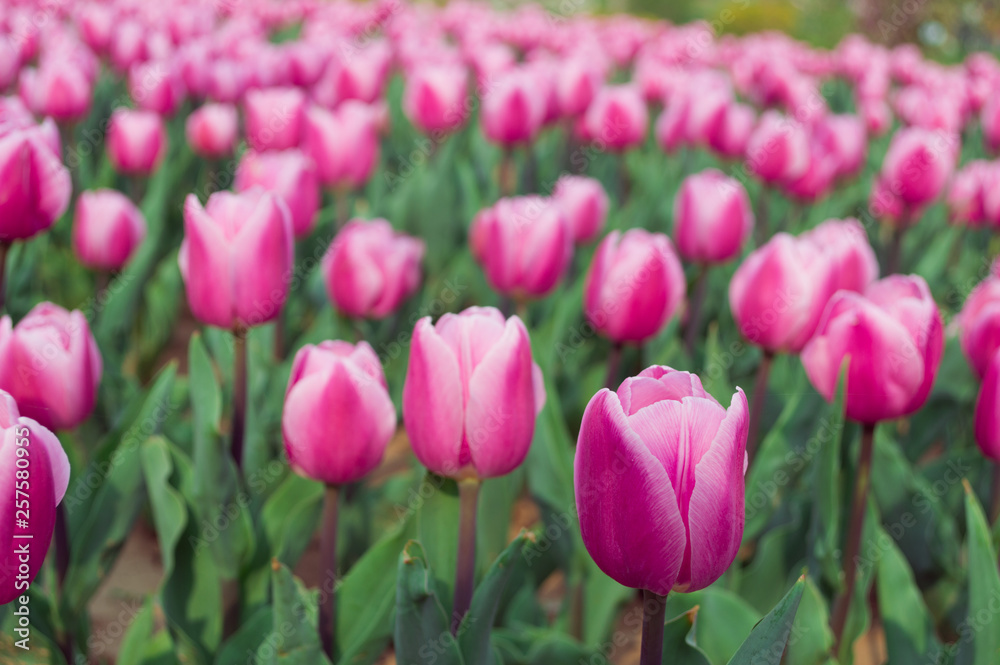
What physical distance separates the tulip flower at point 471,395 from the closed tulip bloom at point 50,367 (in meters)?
0.56

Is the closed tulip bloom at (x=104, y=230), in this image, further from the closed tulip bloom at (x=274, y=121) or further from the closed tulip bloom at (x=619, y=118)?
the closed tulip bloom at (x=619, y=118)

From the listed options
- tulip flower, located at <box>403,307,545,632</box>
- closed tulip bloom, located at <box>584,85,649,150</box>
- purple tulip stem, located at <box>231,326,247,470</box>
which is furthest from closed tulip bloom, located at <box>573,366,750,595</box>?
closed tulip bloom, located at <box>584,85,649,150</box>

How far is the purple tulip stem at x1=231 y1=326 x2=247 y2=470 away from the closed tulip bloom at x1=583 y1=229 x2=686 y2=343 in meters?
0.64

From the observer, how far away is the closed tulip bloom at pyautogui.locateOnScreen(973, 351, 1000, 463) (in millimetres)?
1260

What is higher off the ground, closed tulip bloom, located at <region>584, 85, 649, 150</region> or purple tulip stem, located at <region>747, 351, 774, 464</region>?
purple tulip stem, located at <region>747, 351, 774, 464</region>

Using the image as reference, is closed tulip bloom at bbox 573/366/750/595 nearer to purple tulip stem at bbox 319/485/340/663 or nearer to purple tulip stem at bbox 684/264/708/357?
purple tulip stem at bbox 319/485/340/663

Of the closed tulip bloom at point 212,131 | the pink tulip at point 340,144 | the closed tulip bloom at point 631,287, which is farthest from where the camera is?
the closed tulip bloom at point 212,131

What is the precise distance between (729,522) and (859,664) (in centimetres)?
137

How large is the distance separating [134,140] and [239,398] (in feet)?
4.83

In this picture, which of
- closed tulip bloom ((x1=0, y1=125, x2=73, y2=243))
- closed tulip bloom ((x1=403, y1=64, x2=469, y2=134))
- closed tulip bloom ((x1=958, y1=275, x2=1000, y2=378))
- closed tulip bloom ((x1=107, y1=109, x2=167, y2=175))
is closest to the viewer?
closed tulip bloom ((x1=0, y1=125, x2=73, y2=243))

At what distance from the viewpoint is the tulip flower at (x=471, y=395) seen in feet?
3.30

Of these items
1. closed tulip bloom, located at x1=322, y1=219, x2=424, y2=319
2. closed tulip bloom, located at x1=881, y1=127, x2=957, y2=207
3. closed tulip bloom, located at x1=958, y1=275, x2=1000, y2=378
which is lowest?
closed tulip bloom, located at x1=881, y1=127, x2=957, y2=207

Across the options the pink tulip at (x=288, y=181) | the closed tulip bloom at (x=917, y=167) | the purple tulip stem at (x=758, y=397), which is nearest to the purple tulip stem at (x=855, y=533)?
the purple tulip stem at (x=758, y=397)

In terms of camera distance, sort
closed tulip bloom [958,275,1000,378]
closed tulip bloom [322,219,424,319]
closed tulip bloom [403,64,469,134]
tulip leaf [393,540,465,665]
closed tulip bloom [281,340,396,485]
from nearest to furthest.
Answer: tulip leaf [393,540,465,665] → closed tulip bloom [281,340,396,485] → closed tulip bloom [958,275,1000,378] → closed tulip bloom [322,219,424,319] → closed tulip bloom [403,64,469,134]
